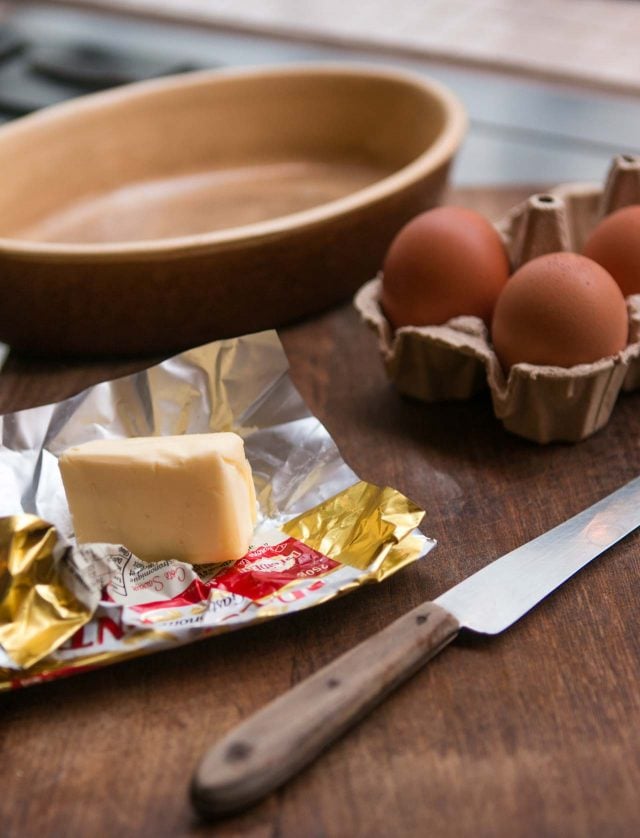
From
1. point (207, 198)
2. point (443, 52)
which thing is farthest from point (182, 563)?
point (443, 52)

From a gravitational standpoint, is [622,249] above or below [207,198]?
above

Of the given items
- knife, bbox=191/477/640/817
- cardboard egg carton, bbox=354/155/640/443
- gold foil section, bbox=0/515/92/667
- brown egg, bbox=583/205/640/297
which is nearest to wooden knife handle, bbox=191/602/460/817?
knife, bbox=191/477/640/817

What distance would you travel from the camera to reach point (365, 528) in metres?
0.80

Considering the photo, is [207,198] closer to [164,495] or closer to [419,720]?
[164,495]

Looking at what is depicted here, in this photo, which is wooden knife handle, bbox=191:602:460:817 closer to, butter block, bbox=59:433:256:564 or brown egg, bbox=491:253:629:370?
butter block, bbox=59:433:256:564

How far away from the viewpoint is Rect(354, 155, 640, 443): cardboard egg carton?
35.1 inches

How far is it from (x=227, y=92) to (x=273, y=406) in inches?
26.9

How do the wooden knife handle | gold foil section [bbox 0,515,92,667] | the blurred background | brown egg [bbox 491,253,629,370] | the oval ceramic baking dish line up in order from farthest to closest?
the blurred background, the oval ceramic baking dish, brown egg [bbox 491,253,629,370], gold foil section [bbox 0,515,92,667], the wooden knife handle

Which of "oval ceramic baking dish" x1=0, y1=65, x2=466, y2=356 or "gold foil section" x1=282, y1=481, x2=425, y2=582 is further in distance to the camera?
"oval ceramic baking dish" x1=0, y1=65, x2=466, y2=356

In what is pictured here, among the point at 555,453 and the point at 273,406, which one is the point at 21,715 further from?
the point at 555,453

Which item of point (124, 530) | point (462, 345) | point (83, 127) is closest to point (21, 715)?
point (124, 530)

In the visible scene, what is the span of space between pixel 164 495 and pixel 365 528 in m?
0.17

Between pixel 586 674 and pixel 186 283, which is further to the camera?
pixel 186 283

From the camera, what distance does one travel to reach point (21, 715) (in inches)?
27.2
